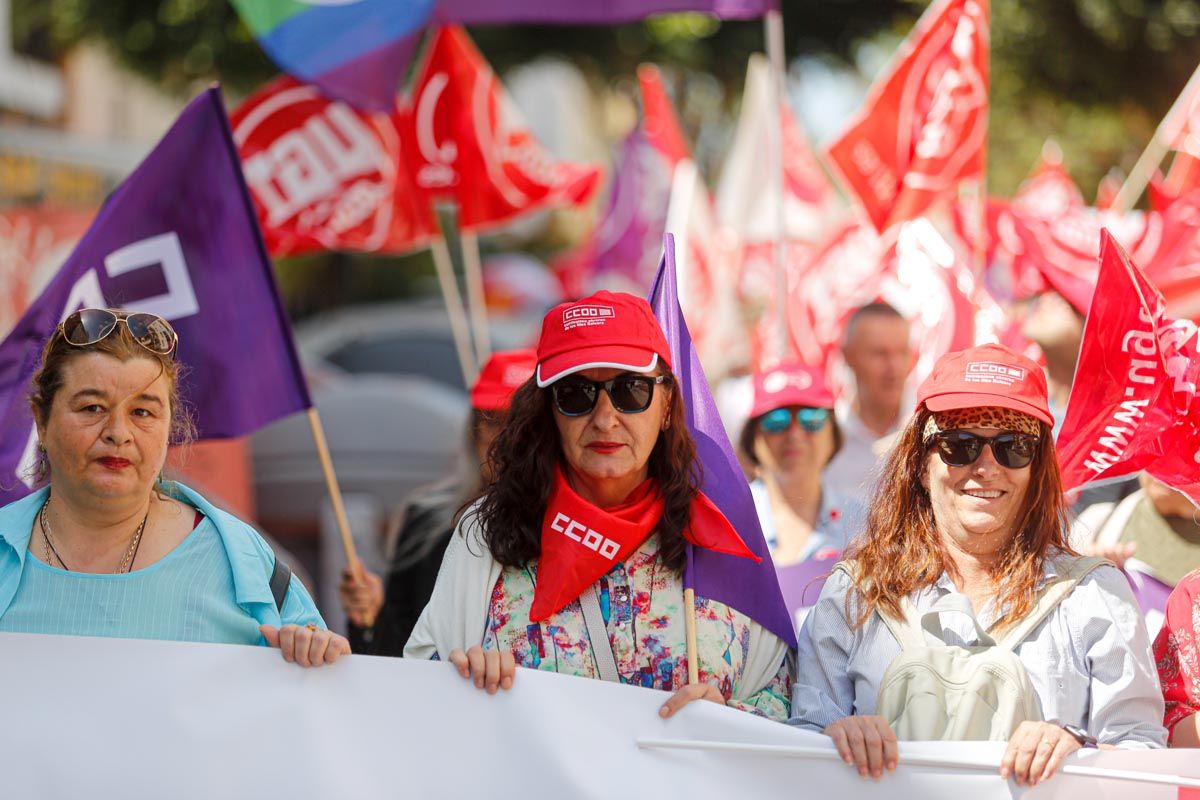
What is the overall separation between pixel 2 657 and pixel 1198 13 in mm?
13248

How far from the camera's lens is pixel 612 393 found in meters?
3.38

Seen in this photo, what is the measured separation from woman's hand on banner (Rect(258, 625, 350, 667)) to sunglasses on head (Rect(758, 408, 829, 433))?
2.26 meters

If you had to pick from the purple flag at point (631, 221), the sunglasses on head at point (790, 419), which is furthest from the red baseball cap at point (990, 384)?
the purple flag at point (631, 221)

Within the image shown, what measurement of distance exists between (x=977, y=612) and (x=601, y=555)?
0.79m

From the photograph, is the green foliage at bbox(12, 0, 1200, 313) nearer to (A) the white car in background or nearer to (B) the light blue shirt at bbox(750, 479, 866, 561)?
(A) the white car in background

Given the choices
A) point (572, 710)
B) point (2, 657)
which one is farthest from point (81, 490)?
point (572, 710)

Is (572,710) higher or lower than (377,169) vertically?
lower

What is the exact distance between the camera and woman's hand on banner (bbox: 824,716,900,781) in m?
3.10

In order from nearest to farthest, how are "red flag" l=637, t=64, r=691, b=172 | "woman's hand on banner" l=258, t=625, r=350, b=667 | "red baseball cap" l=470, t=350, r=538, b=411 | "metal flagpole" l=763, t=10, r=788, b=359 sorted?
"woman's hand on banner" l=258, t=625, r=350, b=667
"red baseball cap" l=470, t=350, r=538, b=411
"metal flagpole" l=763, t=10, r=788, b=359
"red flag" l=637, t=64, r=691, b=172

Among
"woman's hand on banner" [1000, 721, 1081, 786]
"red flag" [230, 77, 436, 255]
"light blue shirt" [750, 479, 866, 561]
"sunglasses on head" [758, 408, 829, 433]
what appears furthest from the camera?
"red flag" [230, 77, 436, 255]

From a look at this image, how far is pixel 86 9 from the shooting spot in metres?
15.8

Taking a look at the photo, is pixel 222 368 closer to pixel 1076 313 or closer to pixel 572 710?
pixel 572 710

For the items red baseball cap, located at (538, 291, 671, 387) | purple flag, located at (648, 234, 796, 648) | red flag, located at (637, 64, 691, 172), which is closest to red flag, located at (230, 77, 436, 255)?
red flag, located at (637, 64, 691, 172)

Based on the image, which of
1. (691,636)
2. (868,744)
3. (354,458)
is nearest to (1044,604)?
(868,744)
